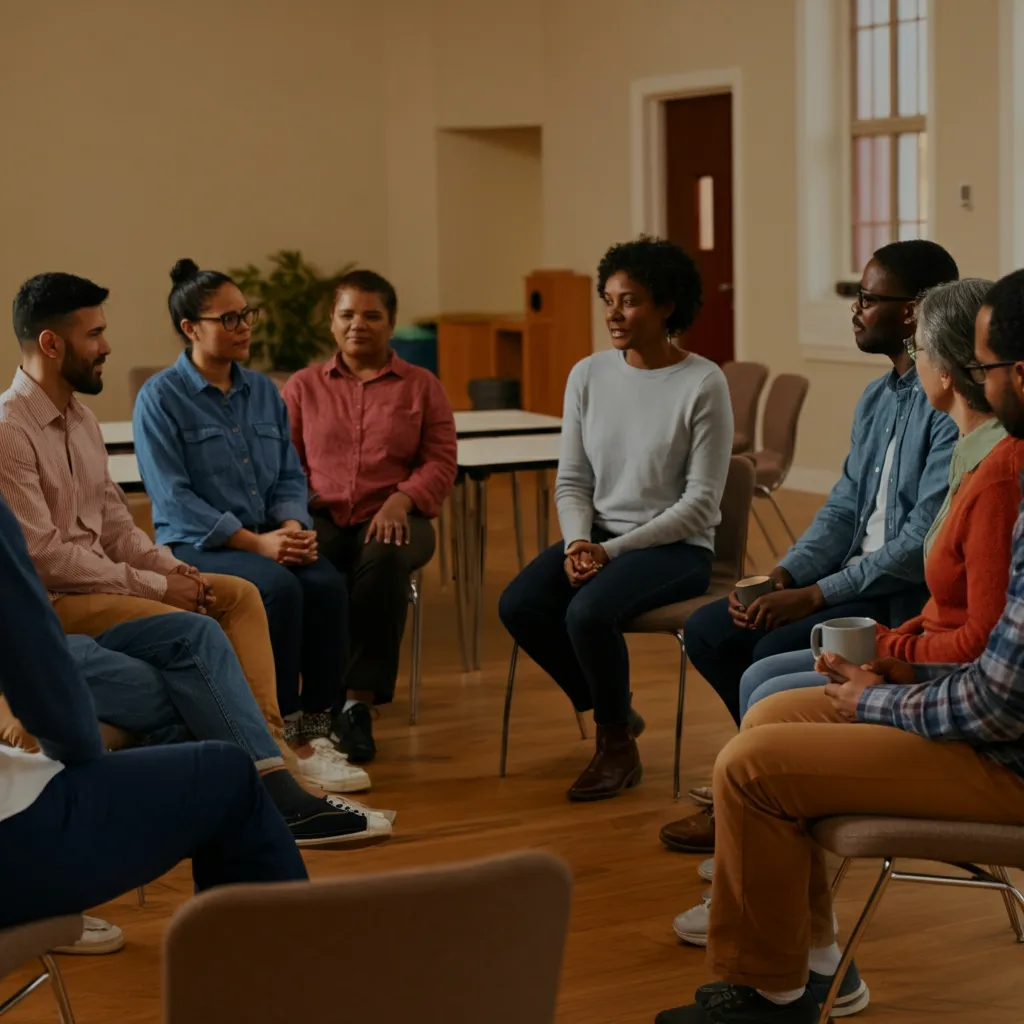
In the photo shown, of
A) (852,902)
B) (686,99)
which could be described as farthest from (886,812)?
(686,99)

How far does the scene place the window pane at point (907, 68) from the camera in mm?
8633

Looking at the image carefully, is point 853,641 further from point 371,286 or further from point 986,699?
point 371,286

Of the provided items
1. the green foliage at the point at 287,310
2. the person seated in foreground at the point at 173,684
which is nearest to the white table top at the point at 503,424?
the person seated in foreground at the point at 173,684

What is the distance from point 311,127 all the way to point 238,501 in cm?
775

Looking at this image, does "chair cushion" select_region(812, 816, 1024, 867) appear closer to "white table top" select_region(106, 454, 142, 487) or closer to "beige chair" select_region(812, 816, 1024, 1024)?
"beige chair" select_region(812, 816, 1024, 1024)

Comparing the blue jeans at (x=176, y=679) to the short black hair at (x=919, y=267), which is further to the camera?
the short black hair at (x=919, y=267)

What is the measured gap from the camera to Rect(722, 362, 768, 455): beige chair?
6.86 metres

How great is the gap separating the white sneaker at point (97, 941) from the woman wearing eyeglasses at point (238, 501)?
100 cm

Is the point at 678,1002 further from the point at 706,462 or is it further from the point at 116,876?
the point at 706,462

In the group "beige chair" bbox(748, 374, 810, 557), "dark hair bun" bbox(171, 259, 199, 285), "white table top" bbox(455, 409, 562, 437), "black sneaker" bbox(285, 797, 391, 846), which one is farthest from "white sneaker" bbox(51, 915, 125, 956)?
"beige chair" bbox(748, 374, 810, 557)

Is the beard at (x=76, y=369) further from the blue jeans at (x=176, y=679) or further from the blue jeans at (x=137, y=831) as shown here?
the blue jeans at (x=137, y=831)

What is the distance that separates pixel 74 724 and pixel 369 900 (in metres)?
0.86

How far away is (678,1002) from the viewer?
282cm

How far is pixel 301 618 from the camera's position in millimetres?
4109
